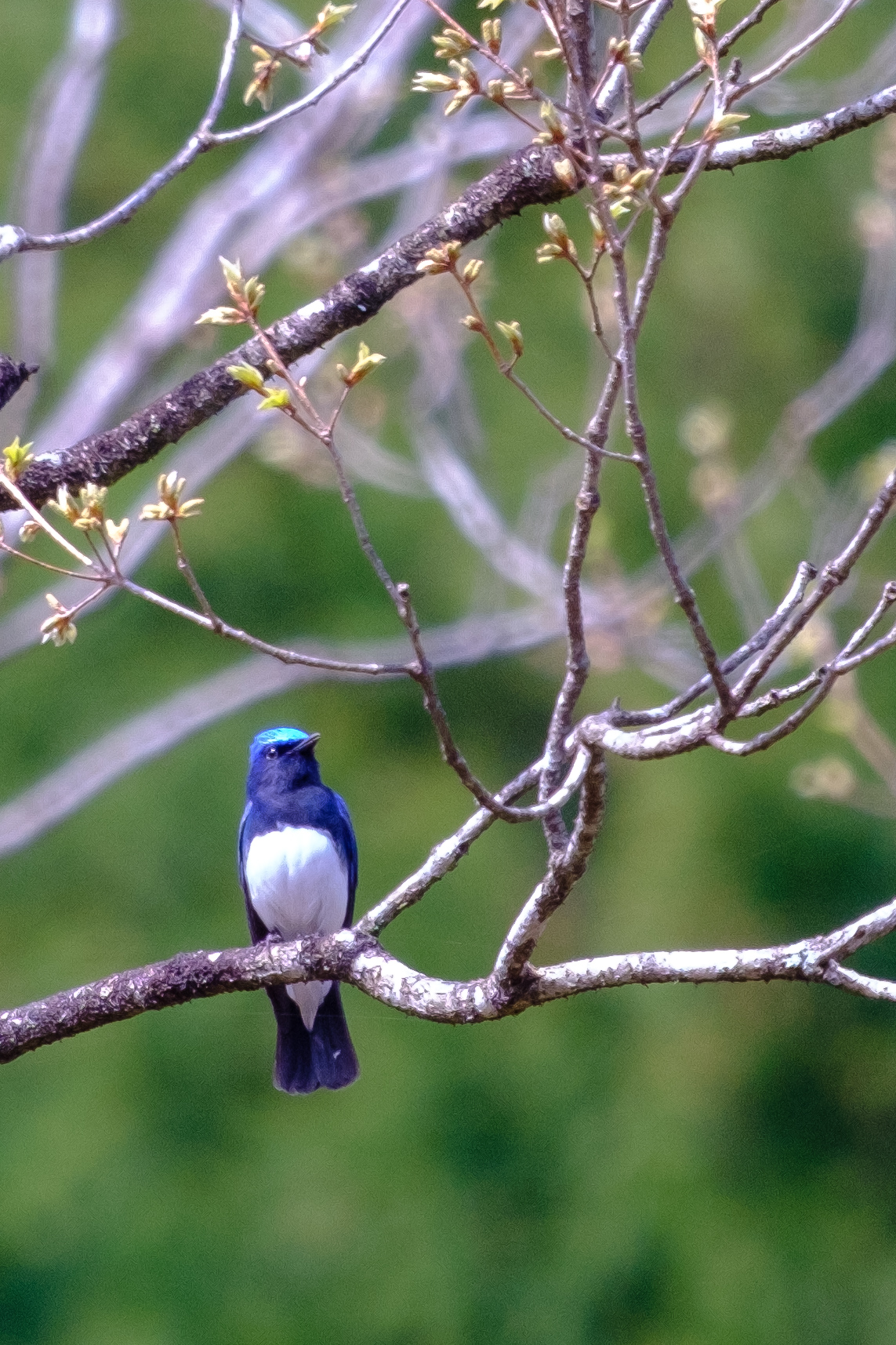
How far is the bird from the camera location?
200 inches

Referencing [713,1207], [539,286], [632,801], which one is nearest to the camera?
[713,1207]

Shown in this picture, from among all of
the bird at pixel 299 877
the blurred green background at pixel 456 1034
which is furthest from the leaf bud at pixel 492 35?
the blurred green background at pixel 456 1034

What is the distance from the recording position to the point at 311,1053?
507 centimetres

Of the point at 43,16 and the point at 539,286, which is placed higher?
the point at 43,16

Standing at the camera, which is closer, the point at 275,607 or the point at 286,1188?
the point at 286,1188

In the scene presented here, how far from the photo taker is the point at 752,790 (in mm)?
8164

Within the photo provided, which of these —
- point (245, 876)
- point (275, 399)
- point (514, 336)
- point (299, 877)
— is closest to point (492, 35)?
point (514, 336)

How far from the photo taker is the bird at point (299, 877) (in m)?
5.09

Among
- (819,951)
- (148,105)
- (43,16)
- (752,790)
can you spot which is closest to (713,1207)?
(752,790)

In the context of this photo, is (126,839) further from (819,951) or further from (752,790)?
(819,951)

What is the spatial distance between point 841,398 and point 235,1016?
4197 millimetres

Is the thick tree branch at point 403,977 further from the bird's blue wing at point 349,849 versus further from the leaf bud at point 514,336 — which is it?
the bird's blue wing at point 349,849

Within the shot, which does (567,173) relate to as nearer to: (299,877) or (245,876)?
(299,877)

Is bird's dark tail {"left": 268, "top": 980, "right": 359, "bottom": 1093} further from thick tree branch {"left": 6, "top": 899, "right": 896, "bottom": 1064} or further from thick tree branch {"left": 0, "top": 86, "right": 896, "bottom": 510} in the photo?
thick tree branch {"left": 0, "top": 86, "right": 896, "bottom": 510}
